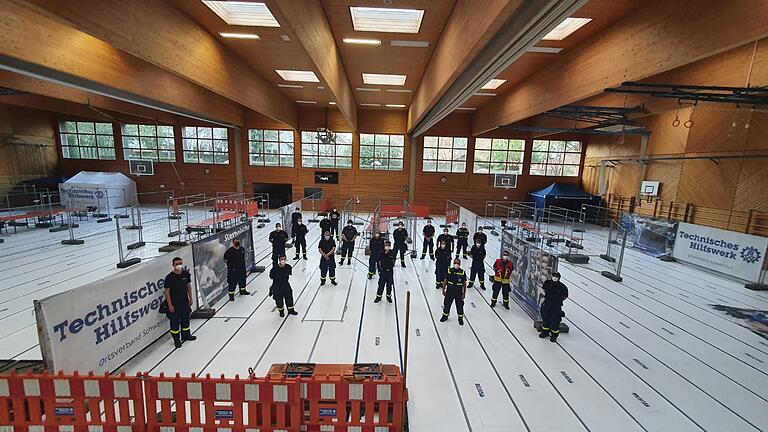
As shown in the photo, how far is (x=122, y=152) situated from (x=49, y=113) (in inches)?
207

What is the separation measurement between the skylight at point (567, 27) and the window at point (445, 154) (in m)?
14.5

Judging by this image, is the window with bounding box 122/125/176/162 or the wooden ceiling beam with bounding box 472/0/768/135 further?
the window with bounding box 122/125/176/162

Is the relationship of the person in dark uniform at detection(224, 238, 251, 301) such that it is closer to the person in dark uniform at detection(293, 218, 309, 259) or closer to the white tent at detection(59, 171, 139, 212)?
the person in dark uniform at detection(293, 218, 309, 259)

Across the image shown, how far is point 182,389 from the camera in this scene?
317 cm

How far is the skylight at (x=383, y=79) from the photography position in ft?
43.0

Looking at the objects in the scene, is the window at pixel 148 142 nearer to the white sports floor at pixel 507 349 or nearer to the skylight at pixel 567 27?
the white sports floor at pixel 507 349

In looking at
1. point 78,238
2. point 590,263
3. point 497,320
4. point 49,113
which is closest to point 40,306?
point 497,320

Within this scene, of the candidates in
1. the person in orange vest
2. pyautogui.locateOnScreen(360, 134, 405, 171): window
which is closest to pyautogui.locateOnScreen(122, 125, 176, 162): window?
pyautogui.locateOnScreen(360, 134, 405, 171): window

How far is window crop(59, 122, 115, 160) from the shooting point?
22.3 metres

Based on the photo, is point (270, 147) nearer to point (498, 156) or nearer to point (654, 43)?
point (498, 156)

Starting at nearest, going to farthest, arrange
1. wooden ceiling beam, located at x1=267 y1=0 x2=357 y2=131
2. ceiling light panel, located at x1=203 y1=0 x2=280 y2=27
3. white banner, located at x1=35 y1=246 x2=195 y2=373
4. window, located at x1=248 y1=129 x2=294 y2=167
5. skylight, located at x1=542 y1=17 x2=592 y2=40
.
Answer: white banner, located at x1=35 y1=246 x2=195 y2=373
wooden ceiling beam, located at x1=267 y1=0 x2=357 y2=131
skylight, located at x1=542 y1=17 x2=592 y2=40
ceiling light panel, located at x1=203 y1=0 x2=280 y2=27
window, located at x1=248 y1=129 x2=294 y2=167

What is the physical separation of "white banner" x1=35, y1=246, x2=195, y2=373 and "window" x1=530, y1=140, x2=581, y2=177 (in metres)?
23.4

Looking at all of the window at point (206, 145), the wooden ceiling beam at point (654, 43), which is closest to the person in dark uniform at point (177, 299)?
the wooden ceiling beam at point (654, 43)

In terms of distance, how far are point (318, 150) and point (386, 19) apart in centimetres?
1533
